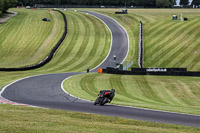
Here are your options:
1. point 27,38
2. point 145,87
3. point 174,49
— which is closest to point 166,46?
point 174,49

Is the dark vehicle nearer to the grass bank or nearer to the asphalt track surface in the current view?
the asphalt track surface

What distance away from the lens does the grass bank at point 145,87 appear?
107 ft

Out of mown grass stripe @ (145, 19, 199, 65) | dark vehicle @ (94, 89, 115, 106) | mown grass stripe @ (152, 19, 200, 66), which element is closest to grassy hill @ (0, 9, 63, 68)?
mown grass stripe @ (145, 19, 199, 65)

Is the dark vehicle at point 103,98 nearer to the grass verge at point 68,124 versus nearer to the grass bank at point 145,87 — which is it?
the grass verge at point 68,124

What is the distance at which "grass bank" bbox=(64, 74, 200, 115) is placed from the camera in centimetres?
3258

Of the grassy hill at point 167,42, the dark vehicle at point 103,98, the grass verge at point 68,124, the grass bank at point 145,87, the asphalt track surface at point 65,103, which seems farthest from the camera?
the grassy hill at point 167,42

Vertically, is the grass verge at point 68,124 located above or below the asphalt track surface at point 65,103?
above

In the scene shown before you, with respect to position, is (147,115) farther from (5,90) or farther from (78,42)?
(78,42)

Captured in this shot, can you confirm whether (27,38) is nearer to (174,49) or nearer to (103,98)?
(174,49)

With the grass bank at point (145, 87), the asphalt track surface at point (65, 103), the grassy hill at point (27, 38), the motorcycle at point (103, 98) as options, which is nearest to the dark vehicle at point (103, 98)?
the motorcycle at point (103, 98)

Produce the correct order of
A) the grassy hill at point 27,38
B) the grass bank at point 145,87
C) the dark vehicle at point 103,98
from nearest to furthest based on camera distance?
1. the dark vehicle at point 103,98
2. the grass bank at point 145,87
3. the grassy hill at point 27,38

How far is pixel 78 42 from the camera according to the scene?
269ft

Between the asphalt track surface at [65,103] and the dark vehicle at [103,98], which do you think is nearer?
the asphalt track surface at [65,103]

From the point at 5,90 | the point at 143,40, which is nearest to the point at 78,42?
the point at 143,40
